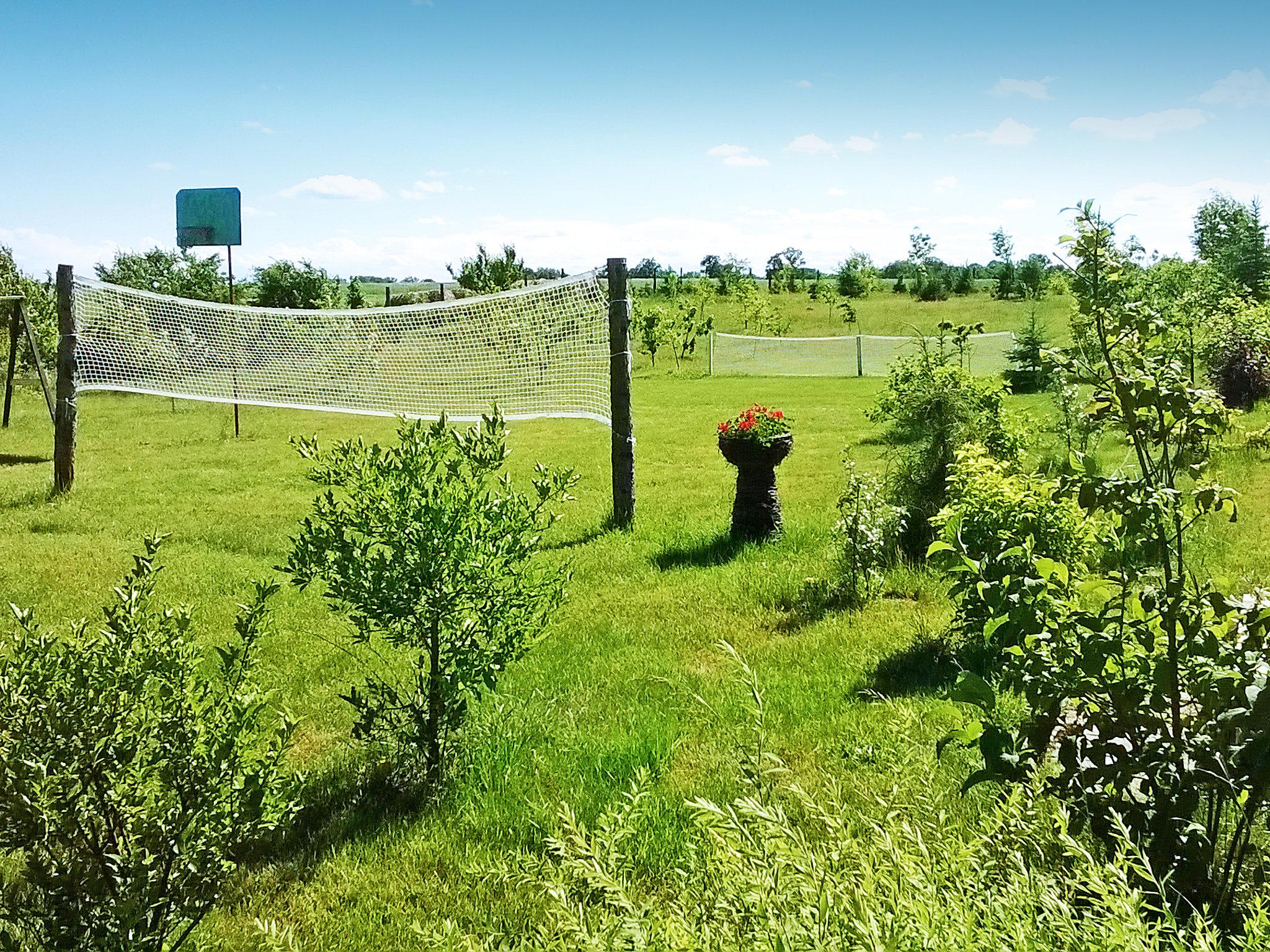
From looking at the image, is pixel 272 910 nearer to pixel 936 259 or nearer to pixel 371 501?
pixel 371 501

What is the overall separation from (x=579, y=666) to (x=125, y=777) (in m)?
2.87

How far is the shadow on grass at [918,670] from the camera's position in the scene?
4594mm

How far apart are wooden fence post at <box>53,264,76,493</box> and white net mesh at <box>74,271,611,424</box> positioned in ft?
0.45

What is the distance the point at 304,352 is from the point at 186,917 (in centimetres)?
1449

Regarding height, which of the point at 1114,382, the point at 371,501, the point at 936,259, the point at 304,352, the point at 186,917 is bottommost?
the point at 186,917

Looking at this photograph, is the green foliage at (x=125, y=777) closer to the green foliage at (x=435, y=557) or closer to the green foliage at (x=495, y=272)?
the green foliage at (x=435, y=557)

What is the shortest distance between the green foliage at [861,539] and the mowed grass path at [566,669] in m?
0.16

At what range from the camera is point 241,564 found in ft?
24.3

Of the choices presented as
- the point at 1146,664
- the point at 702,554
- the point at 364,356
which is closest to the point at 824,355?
the point at 364,356

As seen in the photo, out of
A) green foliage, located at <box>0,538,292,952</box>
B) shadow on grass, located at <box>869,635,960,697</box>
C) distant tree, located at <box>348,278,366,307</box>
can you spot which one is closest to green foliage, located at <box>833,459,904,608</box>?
shadow on grass, located at <box>869,635,960,697</box>

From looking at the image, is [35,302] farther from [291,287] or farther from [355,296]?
[355,296]

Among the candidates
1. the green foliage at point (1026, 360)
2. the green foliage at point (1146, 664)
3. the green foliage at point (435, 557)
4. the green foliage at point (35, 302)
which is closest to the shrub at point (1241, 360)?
the green foliage at point (1026, 360)

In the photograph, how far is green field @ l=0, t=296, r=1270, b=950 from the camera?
3250 millimetres

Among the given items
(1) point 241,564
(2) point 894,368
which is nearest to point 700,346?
(2) point 894,368
